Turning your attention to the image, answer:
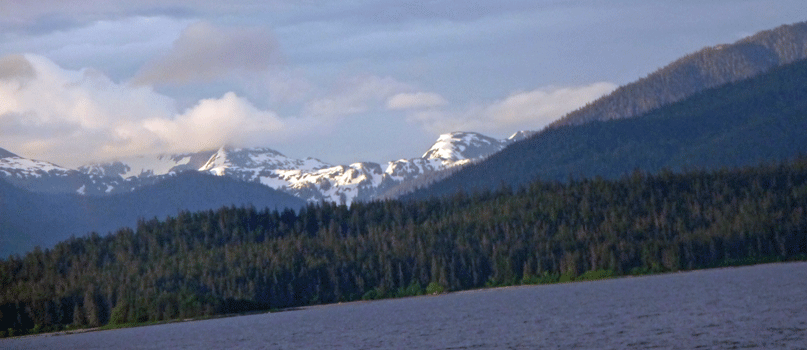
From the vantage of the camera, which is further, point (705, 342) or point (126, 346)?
point (126, 346)

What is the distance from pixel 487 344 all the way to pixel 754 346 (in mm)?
33041

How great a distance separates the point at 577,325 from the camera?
422 feet

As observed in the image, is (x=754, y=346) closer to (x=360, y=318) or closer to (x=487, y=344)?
(x=487, y=344)

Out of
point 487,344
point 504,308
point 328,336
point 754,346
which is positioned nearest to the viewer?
point 754,346

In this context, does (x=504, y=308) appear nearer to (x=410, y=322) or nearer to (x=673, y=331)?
(x=410, y=322)

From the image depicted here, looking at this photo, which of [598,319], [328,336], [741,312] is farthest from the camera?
[328,336]

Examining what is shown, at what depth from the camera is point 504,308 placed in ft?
583

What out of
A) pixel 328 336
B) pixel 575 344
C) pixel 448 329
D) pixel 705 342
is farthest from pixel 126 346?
pixel 705 342

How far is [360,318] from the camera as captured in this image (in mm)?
191625

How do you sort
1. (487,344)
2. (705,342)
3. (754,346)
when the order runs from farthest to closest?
(487,344) < (705,342) < (754,346)

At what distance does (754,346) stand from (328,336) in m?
74.4

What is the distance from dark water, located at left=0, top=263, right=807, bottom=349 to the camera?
340 ft

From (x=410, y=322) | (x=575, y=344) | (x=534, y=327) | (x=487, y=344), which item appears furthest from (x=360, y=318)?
(x=575, y=344)

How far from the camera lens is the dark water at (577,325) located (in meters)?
104
